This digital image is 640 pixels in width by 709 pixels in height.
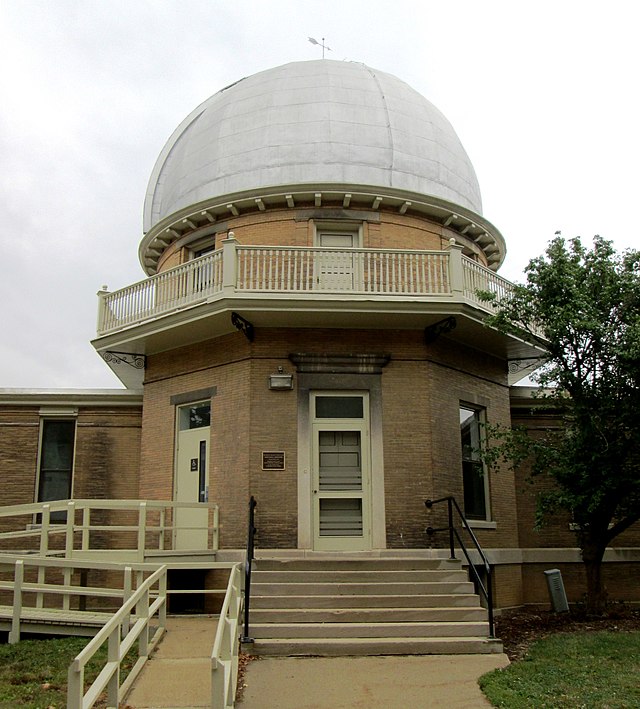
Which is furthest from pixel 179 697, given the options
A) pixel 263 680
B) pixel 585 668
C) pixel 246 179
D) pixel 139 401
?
pixel 246 179

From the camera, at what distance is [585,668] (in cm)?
852

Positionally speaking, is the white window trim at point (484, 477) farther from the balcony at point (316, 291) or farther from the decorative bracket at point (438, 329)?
the decorative bracket at point (438, 329)

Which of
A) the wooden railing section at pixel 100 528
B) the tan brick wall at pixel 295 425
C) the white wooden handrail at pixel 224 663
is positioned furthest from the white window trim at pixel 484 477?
the white wooden handrail at pixel 224 663

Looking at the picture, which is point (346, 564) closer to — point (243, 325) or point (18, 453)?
point (243, 325)

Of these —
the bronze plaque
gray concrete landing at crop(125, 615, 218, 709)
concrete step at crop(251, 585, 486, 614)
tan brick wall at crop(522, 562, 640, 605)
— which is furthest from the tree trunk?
gray concrete landing at crop(125, 615, 218, 709)

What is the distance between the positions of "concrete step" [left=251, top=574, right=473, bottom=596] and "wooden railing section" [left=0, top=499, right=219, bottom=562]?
8.17 feet

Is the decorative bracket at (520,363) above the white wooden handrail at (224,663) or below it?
above

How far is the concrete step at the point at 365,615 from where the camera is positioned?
10078mm

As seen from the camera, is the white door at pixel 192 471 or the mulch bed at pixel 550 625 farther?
the white door at pixel 192 471

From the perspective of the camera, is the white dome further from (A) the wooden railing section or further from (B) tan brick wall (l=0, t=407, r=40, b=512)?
(A) the wooden railing section

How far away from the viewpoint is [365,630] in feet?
32.0

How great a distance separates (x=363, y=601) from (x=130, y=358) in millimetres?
8169

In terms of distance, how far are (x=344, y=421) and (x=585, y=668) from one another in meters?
6.34

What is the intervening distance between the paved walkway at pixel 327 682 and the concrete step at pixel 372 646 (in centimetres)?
13
